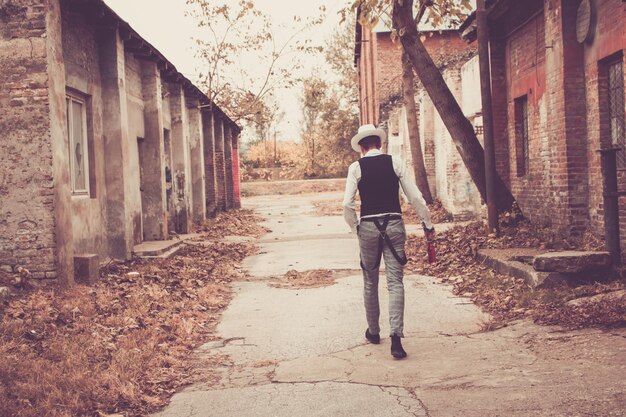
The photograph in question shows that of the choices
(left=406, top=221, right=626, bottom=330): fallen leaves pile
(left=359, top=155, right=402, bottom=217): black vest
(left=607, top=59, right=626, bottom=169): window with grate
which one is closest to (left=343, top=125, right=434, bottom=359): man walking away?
(left=359, top=155, right=402, bottom=217): black vest

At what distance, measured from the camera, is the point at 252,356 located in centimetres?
652

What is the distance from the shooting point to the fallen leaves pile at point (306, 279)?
1049 cm

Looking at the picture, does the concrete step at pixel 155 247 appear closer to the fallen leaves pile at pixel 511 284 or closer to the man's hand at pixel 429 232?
the fallen leaves pile at pixel 511 284

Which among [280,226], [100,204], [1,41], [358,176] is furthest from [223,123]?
[358,176]

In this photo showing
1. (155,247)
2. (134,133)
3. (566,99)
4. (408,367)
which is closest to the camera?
(408,367)

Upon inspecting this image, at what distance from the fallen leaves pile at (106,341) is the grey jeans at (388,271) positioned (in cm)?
A: 171

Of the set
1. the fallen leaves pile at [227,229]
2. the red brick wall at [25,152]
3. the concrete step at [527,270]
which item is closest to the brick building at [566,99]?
the concrete step at [527,270]

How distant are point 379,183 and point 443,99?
250 inches

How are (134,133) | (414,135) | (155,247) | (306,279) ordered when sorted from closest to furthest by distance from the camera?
(306,279), (155,247), (134,133), (414,135)

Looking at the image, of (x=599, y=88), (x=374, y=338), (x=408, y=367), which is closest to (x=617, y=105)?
(x=599, y=88)

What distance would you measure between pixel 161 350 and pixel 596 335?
153 inches

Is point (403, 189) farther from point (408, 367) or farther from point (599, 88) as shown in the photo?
point (599, 88)

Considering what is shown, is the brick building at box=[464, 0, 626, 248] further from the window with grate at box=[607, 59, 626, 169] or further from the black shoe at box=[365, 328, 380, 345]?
the black shoe at box=[365, 328, 380, 345]

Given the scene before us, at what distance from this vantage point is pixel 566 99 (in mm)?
Answer: 10453
